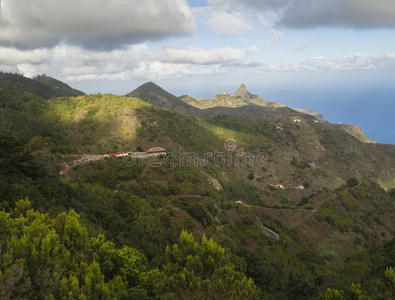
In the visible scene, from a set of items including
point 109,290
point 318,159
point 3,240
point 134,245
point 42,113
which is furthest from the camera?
point 318,159

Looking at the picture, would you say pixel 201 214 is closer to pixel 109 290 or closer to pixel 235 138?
pixel 109 290

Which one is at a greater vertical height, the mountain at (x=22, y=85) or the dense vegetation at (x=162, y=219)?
the mountain at (x=22, y=85)

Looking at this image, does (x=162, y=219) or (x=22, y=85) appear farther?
(x=22, y=85)

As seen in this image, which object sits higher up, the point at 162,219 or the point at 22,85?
the point at 22,85

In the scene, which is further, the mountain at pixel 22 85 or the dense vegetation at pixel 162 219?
the mountain at pixel 22 85

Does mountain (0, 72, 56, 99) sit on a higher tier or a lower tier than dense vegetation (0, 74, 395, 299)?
higher

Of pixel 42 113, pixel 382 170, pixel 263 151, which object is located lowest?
pixel 382 170

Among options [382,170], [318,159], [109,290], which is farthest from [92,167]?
[382,170]

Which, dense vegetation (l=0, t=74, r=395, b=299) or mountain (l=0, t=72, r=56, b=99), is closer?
dense vegetation (l=0, t=74, r=395, b=299)
